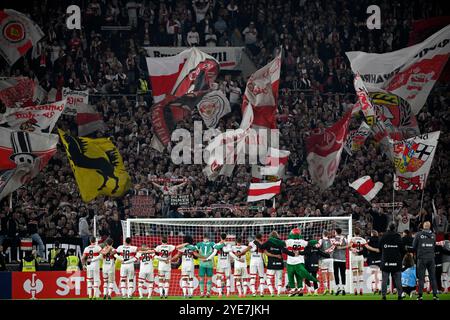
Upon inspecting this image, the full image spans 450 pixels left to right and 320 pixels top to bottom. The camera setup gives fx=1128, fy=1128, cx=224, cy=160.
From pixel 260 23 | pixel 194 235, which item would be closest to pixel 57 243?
pixel 194 235

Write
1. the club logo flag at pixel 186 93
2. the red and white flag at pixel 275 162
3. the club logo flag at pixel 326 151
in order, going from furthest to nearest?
the club logo flag at pixel 186 93 < the red and white flag at pixel 275 162 < the club logo flag at pixel 326 151

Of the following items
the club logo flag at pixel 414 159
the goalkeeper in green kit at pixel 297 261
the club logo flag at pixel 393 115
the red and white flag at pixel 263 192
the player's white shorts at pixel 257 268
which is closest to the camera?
the goalkeeper in green kit at pixel 297 261

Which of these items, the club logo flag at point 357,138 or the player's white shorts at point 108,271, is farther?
the club logo flag at point 357,138

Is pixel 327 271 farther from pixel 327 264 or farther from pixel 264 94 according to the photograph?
pixel 264 94

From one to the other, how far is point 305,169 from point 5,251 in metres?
11.1

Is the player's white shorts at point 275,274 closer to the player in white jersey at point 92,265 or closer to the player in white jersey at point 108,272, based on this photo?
the player in white jersey at point 108,272

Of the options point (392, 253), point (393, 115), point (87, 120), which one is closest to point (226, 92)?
point (87, 120)

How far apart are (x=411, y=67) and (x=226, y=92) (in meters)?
7.42

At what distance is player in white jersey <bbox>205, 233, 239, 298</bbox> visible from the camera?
30.5 meters

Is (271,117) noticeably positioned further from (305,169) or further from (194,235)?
(194,235)

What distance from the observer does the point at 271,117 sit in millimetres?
37875

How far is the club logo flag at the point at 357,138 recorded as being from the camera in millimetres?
37219

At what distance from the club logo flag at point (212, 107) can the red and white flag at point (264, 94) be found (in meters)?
1.67

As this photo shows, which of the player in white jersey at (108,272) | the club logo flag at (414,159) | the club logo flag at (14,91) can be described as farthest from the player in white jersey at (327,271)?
the club logo flag at (14,91)
